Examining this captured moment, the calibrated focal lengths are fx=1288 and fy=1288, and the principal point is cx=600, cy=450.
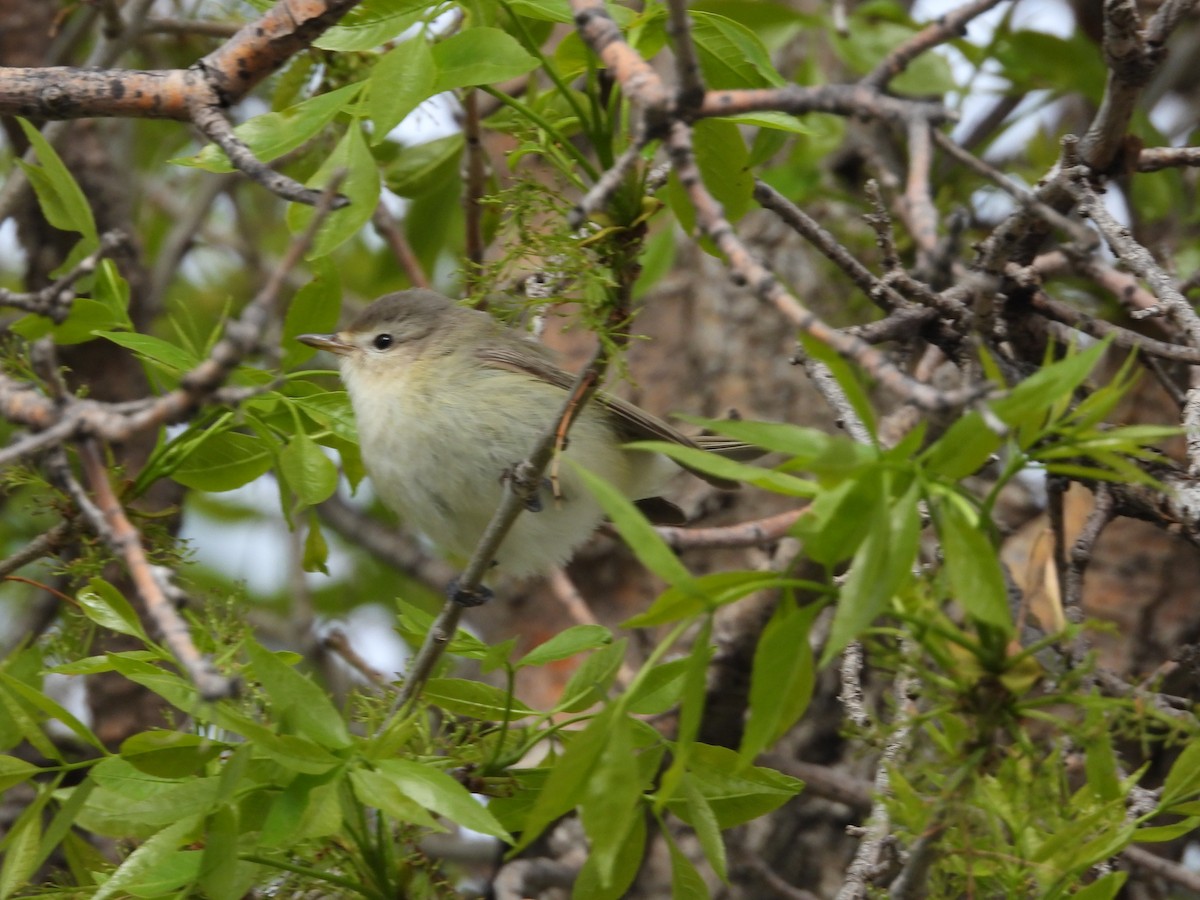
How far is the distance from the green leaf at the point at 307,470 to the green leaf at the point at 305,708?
62 centimetres

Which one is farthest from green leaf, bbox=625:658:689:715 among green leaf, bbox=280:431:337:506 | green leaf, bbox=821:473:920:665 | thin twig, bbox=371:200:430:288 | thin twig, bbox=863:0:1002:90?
thin twig, bbox=371:200:430:288

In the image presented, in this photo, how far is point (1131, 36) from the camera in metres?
2.47

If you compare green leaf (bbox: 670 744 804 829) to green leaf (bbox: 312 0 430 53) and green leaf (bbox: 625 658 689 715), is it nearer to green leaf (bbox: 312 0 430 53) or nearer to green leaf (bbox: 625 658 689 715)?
green leaf (bbox: 625 658 689 715)

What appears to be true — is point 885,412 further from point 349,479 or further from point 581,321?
point 581,321

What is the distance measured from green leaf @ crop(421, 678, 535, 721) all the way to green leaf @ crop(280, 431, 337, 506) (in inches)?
18.5

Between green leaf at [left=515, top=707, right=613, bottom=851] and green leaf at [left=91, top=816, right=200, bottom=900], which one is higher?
green leaf at [left=515, top=707, right=613, bottom=851]

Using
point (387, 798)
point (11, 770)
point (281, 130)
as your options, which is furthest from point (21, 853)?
point (281, 130)

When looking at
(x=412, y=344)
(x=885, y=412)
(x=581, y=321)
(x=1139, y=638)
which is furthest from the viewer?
(x=885, y=412)

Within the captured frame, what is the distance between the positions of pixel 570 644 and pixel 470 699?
0.21 metres

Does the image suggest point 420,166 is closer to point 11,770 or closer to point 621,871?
point 11,770

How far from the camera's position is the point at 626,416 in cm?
357

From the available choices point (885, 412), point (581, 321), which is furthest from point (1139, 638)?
point (581, 321)

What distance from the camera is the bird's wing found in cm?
357

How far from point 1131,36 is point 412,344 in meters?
2.22
